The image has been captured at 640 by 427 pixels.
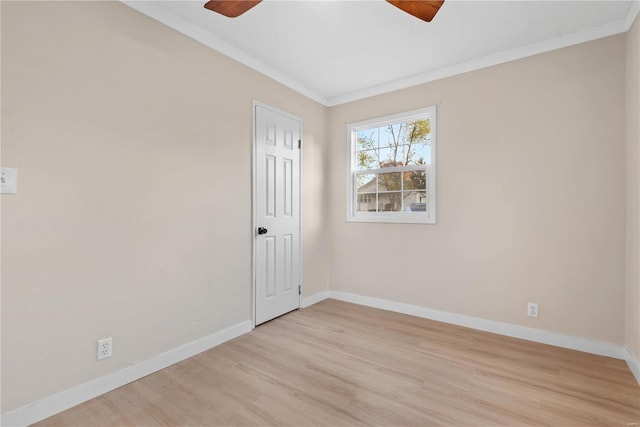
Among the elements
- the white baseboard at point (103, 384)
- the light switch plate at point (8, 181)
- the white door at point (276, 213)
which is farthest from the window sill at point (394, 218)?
the light switch plate at point (8, 181)

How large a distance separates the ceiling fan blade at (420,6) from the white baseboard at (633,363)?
267cm

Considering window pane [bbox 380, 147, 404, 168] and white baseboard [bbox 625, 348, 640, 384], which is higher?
window pane [bbox 380, 147, 404, 168]

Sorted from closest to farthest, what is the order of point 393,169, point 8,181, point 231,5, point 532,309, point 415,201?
point 8,181 → point 231,5 → point 532,309 → point 415,201 → point 393,169

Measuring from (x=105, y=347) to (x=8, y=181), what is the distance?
A: 3.65 feet

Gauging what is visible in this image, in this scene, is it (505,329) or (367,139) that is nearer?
(505,329)

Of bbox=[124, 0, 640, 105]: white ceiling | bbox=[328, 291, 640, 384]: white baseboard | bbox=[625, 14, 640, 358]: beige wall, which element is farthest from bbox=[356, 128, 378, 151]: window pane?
bbox=[625, 14, 640, 358]: beige wall

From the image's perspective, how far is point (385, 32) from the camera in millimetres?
2469

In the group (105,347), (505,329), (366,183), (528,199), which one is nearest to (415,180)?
(366,183)

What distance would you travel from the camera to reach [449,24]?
236 cm

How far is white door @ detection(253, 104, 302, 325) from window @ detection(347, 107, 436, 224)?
80cm

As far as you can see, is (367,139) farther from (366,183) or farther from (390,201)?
(390,201)

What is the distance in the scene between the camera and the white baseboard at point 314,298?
3.60m

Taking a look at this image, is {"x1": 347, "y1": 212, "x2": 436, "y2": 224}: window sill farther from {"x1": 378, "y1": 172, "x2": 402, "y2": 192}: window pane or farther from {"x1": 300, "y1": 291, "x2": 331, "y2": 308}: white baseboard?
{"x1": 300, "y1": 291, "x2": 331, "y2": 308}: white baseboard

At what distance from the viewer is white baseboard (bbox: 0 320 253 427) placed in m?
1.60
